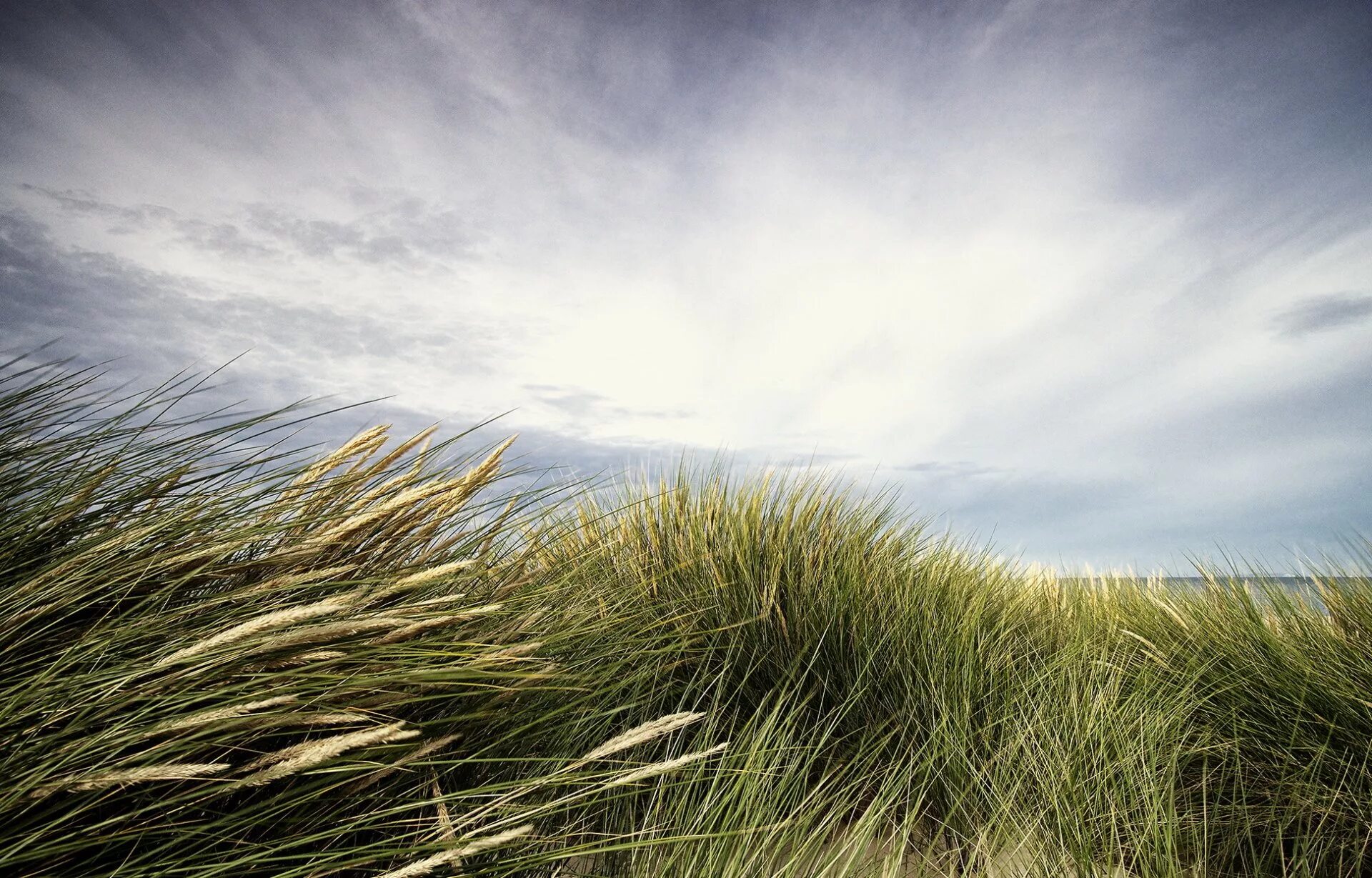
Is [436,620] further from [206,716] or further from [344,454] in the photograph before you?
[344,454]

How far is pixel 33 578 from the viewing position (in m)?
1.12

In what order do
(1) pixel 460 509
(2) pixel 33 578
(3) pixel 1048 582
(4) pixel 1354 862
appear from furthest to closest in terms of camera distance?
(3) pixel 1048 582 → (4) pixel 1354 862 → (1) pixel 460 509 → (2) pixel 33 578

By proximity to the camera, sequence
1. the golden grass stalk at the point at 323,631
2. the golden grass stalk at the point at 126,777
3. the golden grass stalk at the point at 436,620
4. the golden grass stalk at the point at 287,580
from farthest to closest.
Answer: the golden grass stalk at the point at 287,580 → the golden grass stalk at the point at 436,620 → the golden grass stalk at the point at 323,631 → the golden grass stalk at the point at 126,777

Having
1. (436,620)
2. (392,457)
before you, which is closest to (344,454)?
(392,457)

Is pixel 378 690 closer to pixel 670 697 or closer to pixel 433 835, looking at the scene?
pixel 433 835

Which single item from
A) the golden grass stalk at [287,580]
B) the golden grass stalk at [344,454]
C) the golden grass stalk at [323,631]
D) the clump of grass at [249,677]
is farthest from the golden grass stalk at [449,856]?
the golden grass stalk at [344,454]

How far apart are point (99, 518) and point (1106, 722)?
2907mm

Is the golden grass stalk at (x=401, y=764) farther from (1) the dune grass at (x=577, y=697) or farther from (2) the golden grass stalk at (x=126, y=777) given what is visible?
(2) the golden grass stalk at (x=126, y=777)

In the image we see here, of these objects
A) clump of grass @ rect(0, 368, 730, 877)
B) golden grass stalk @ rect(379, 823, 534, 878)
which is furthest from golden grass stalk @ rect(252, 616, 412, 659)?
golden grass stalk @ rect(379, 823, 534, 878)

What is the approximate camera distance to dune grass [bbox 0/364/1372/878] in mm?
1004

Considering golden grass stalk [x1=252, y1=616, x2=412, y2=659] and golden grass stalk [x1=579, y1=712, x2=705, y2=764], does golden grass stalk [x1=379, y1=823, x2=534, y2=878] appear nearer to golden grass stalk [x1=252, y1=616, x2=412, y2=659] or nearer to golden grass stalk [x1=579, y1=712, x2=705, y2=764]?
golden grass stalk [x1=579, y1=712, x2=705, y2=764]

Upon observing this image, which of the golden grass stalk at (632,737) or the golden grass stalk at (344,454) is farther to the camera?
the golden grass stalk at (344,454)

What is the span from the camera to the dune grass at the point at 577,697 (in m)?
1.00

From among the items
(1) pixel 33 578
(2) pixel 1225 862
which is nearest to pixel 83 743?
(1) pixel 33 578
